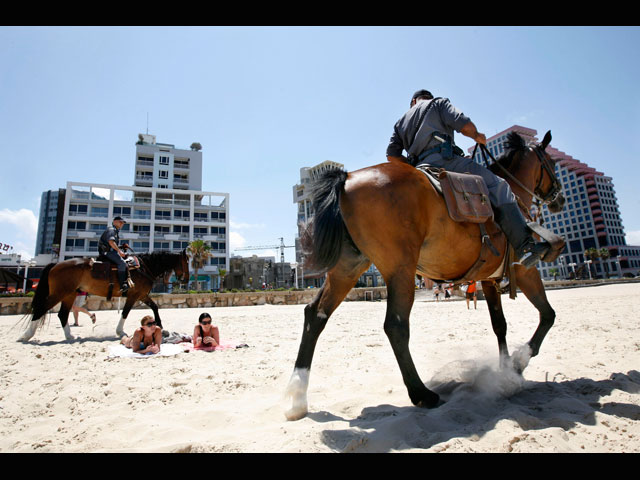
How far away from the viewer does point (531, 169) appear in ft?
12.9

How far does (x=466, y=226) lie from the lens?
2898 millimetres

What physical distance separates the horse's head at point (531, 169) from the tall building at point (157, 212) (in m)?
59.5

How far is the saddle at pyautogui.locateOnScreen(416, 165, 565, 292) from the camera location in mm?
2758

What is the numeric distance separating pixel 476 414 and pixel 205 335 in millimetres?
4863

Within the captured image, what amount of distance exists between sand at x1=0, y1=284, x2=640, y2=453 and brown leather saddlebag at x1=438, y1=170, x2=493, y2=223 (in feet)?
4.77

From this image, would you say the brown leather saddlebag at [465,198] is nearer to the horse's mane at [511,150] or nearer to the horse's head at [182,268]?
the horse's mane at [511,150]

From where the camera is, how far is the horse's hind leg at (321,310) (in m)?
2.65

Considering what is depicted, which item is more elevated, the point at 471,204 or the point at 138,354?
the point at 471,204

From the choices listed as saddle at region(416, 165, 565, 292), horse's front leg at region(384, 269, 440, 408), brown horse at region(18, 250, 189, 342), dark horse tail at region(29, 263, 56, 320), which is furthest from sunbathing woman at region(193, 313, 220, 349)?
saddle at region(416, 165, 565, 292)

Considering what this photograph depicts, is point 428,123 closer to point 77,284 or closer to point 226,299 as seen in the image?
point 77,284

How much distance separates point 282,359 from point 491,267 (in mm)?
3040

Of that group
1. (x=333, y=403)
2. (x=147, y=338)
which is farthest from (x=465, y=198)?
(x=147, y=338)

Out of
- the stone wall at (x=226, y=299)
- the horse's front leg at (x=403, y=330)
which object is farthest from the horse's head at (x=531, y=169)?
the stone wall at (x=226, y=299)

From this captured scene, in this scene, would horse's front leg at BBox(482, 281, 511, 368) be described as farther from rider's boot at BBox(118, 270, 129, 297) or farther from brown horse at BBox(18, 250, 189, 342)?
rider's boot at BBox(118, 270, 129, 297)
